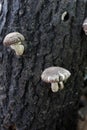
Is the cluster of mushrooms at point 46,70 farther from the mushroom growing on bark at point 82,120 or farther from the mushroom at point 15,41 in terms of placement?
the mushroom growing on bark at point 82,120

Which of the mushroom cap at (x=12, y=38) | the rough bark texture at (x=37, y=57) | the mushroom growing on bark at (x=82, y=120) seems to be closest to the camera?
the mushroom cap at (x=12, y=38)

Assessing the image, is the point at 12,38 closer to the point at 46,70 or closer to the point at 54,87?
the point at 46,70

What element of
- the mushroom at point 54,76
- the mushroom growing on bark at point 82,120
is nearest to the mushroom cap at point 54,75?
the mushroom at point 54,76

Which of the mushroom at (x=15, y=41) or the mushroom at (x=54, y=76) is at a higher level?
the mushroom at (x=15, y=41)

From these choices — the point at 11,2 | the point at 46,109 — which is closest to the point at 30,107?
the point at 46,109

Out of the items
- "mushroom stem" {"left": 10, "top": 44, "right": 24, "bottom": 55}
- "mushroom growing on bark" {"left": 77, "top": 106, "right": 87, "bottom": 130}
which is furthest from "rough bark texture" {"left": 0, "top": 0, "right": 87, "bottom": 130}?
"mushroom growing on bark" {"left": 77, "top": 106, "right": 87, "bottom": 130}

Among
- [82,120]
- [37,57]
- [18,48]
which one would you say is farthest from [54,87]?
[82,120]
